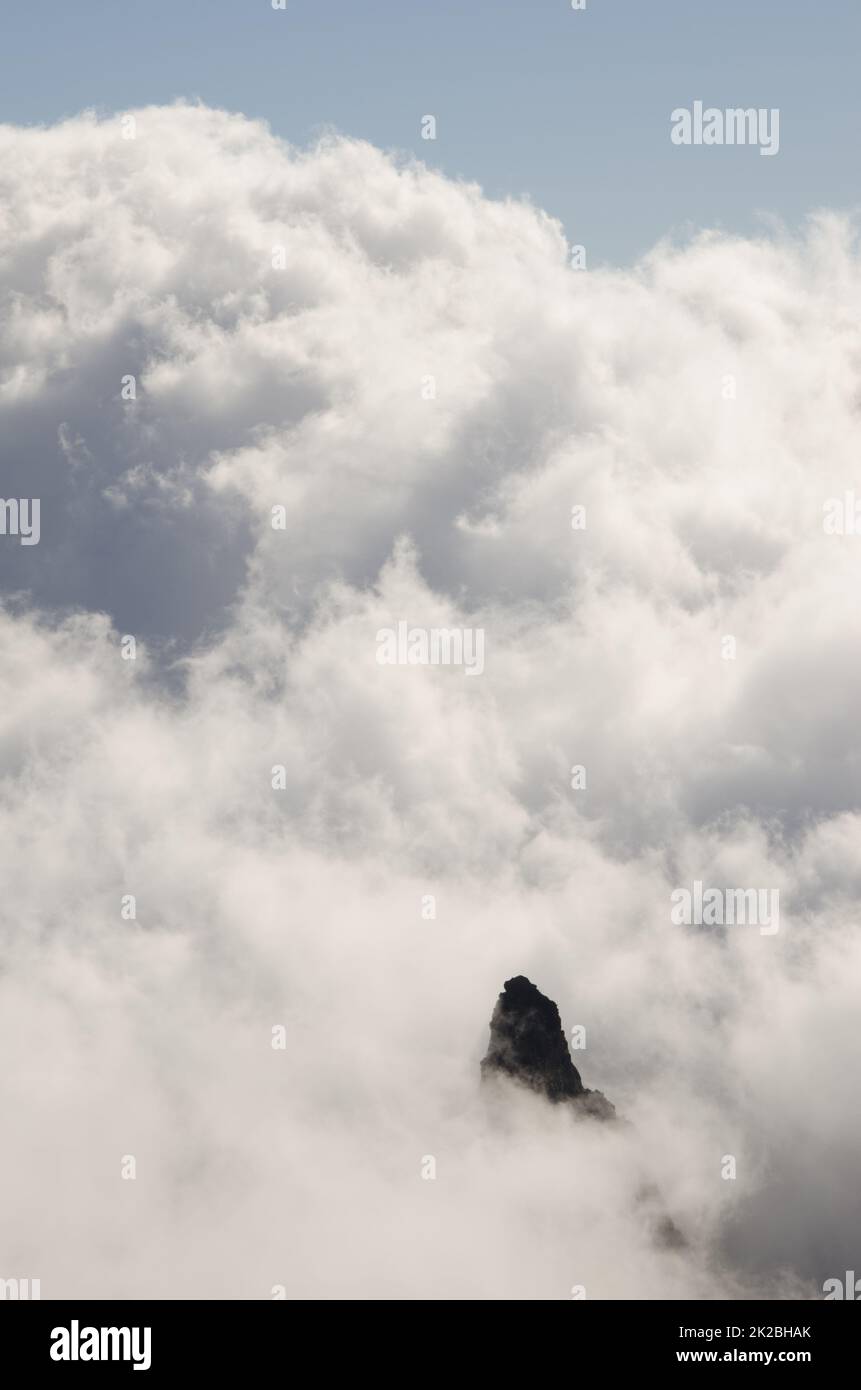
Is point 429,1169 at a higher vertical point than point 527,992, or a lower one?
lower
